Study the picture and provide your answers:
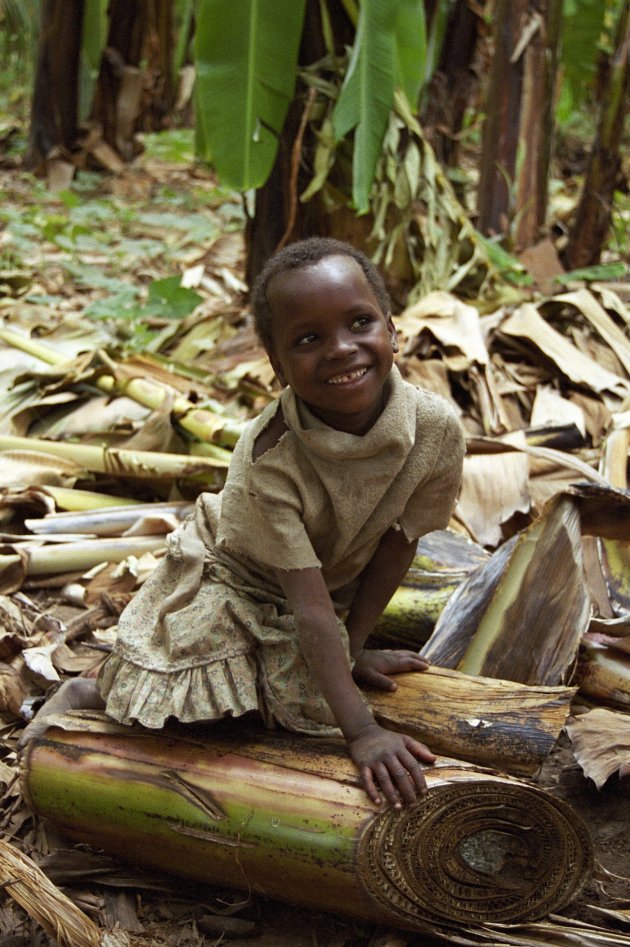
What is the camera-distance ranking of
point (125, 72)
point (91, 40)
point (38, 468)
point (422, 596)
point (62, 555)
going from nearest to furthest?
point (422, 596), point (62, 555), point (38, 468), point (91, 40), point (125, 72)

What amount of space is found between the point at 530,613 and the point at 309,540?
648 mm

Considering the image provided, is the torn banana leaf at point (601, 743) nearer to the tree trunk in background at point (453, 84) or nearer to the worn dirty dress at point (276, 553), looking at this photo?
the worn dirty dress at point (276, 553)

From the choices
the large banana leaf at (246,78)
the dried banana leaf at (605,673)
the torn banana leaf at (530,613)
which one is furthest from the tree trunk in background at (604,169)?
the dried banana leaf at (605,673)

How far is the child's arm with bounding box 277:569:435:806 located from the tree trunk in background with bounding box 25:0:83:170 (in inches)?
298

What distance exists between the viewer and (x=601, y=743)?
196 cm

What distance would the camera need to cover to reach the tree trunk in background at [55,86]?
805cm

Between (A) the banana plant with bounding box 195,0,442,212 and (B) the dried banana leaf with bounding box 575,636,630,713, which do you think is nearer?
(B) the dried banana leaf with bounding box 575,636,630,713

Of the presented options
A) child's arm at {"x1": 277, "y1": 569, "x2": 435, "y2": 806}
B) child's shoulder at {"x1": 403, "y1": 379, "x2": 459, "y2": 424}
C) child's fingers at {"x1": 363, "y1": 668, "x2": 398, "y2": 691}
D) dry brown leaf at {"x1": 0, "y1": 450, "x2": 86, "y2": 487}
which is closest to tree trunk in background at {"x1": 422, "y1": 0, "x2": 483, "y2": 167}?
dry brown leaf at {"x1": 0, "y1": 450, "x2": 86, "y2": 487}

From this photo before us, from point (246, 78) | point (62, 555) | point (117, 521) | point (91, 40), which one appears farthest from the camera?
point (91, 40)

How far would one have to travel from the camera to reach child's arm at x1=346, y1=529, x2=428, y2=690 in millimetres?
1967

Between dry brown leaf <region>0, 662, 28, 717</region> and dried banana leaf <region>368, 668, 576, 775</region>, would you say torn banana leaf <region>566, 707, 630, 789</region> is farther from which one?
dry brown leaf <region>0, 662, 28, 717</region>

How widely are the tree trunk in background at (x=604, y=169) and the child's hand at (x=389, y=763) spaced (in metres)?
4.23

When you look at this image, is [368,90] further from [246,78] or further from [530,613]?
[530,613]

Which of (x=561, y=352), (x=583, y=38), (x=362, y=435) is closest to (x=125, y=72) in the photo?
(x=583, y=38)
